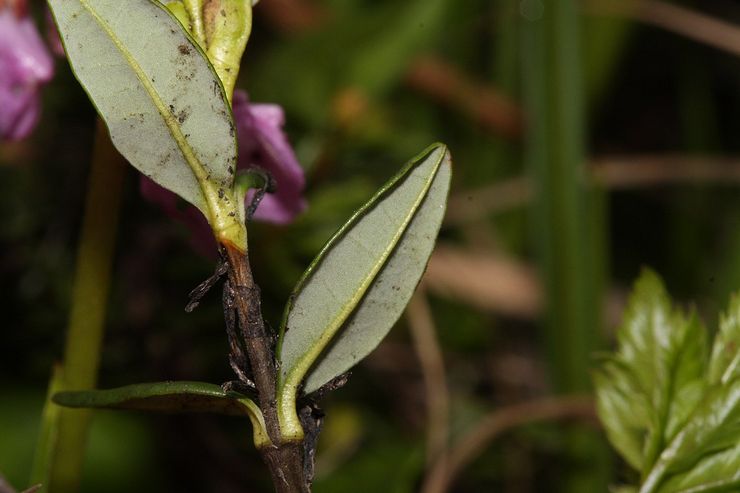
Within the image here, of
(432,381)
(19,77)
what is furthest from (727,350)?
(432,381)

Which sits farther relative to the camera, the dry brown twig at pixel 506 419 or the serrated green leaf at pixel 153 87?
the dry brown twig at pixel 506 419

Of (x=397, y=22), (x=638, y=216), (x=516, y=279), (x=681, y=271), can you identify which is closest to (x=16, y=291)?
(x=397, y=22)

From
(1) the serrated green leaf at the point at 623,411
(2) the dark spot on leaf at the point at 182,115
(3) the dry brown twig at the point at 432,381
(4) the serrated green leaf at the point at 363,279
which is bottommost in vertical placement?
(3) the dry brown twig at the point at 432,381

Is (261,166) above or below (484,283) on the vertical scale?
above

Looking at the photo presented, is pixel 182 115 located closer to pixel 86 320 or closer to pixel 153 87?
pixel 153 87

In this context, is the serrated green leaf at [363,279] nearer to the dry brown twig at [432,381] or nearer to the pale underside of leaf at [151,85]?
the pale underside of leaf at [151,85]

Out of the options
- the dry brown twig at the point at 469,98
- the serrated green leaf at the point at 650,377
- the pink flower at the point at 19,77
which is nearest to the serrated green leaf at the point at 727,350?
the serrated green leaf at the point at 650,377
